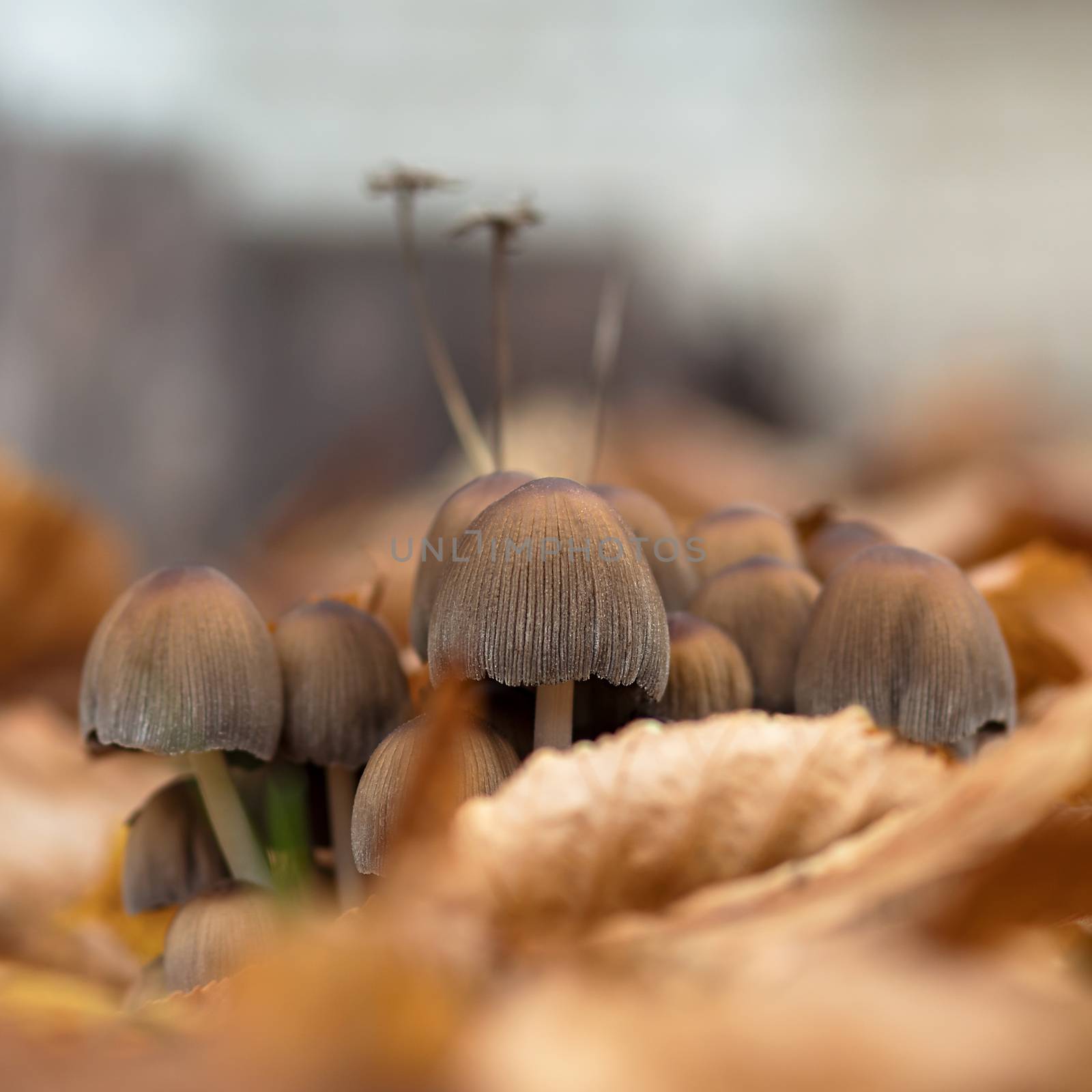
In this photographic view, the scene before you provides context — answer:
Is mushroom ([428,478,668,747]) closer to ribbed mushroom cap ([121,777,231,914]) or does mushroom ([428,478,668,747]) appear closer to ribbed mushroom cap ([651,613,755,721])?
ribbed mushroom cap ([651,613,755,721])

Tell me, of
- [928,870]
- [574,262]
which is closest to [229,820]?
[928,870]

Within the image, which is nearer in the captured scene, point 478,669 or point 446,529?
point 478,669

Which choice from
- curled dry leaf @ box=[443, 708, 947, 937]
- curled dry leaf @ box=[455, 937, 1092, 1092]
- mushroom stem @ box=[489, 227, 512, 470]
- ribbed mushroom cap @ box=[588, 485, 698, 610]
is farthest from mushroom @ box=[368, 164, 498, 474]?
curled dry leaf @ box=[455, 937, 1092, 1092]

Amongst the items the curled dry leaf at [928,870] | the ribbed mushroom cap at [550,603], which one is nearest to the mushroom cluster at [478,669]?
the ribbed mushroom cap at [550,603]

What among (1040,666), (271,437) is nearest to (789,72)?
(271,437)

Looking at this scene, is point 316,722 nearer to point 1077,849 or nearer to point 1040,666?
point 1077,849

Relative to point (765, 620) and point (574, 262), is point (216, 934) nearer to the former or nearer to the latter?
point (765, 620)

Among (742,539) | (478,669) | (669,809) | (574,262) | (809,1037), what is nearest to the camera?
(809,1037)
